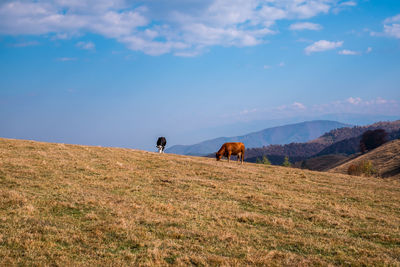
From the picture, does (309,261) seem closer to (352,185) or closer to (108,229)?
(108,229)

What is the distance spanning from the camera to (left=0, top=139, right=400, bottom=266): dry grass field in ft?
25.6

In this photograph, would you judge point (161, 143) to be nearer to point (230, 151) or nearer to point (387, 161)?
point (230, 151)

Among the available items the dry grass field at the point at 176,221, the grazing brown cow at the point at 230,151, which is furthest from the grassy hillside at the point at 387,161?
the dry grass field at the point at 176,221

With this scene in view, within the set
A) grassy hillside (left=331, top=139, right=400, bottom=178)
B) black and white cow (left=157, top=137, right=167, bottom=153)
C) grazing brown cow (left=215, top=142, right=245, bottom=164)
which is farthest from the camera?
grassy hillside (left=331, top=139, right=400, bottom=178)

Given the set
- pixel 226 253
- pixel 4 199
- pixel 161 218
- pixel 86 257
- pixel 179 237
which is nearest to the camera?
pixel 86 257

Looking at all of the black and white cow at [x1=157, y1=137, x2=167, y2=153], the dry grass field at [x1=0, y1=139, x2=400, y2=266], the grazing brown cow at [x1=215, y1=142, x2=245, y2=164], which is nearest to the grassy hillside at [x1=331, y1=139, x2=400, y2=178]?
the grazing brown cow at [x1=215, y1=142, x2=245, y2=164]

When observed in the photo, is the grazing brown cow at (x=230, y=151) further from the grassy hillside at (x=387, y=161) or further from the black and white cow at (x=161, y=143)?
the grassy hillside at (x=387, y=161)

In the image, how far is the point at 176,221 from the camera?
34.9ft

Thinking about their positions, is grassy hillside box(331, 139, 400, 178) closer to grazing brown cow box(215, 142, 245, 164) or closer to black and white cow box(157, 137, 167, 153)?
grazing brown cow box(215, 142, 245, 164)

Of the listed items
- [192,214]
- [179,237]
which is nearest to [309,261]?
[179,237]

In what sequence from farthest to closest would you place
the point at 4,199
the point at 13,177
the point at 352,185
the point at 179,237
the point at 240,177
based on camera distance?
the point at 352,185 → the point at 240,177 → the point at 13,177 → the point at 4,199 → the point at 179,237

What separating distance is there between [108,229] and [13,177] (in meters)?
9.41

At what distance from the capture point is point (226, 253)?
815 cm

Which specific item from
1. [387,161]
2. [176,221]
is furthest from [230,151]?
[387,161]
